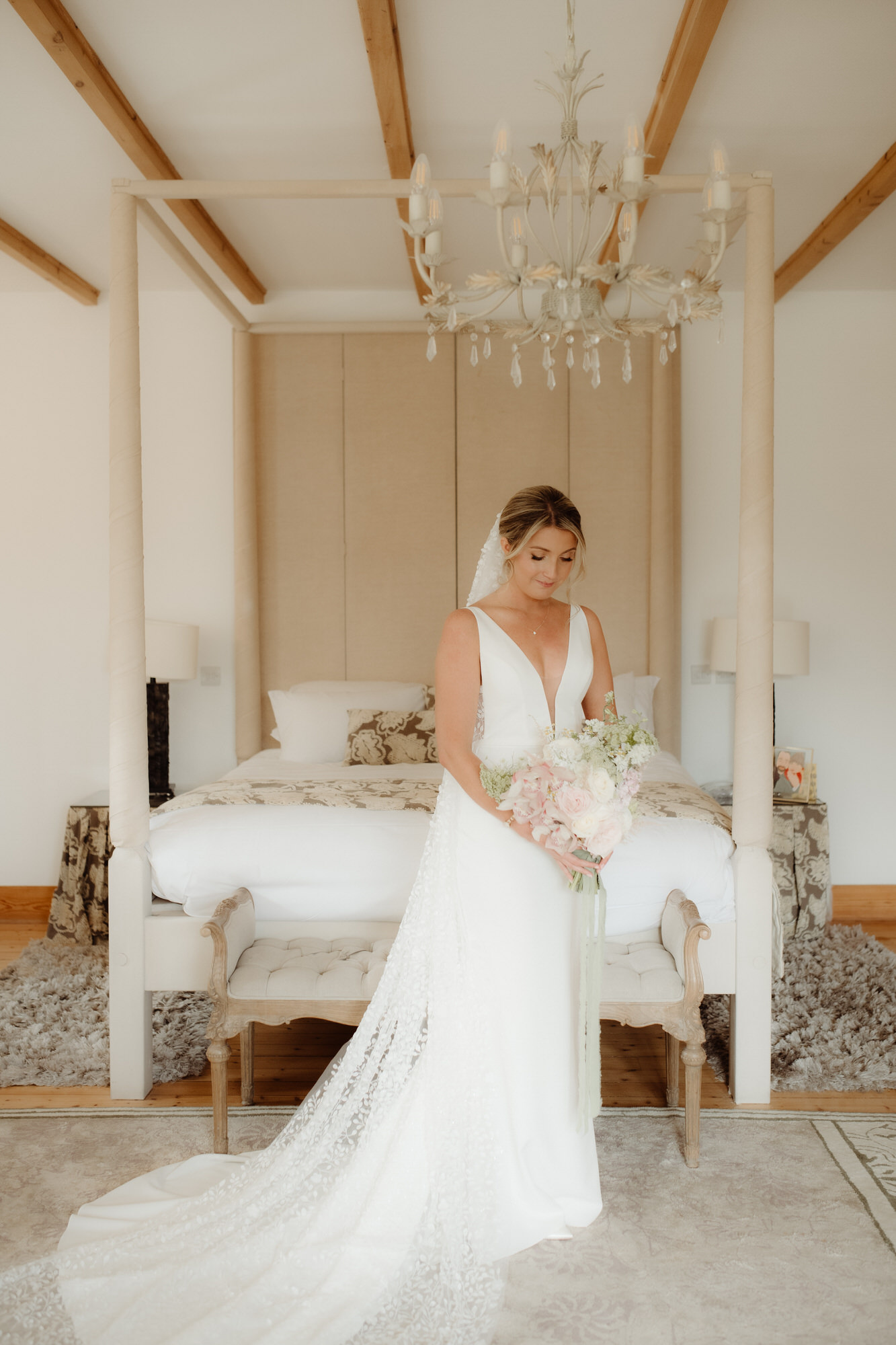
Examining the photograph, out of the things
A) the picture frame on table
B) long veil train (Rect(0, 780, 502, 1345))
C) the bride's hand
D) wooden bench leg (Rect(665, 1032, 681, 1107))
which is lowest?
wooden bench leg (Rect(665, 1032, 681, 1107))

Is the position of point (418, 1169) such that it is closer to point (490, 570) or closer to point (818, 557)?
point (490, 570)

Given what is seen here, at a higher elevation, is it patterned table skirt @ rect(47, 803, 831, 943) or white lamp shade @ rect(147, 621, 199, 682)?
white lamp shade @ rect(147, 621, 199, 682)

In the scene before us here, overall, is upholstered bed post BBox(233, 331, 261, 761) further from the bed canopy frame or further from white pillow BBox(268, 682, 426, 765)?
the bed canopy frame

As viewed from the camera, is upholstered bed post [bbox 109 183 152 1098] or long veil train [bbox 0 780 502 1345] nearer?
long veil train [bbox 0 780 502 1345]

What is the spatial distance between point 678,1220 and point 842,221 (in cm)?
→ 393

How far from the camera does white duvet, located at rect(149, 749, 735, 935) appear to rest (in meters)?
2.89

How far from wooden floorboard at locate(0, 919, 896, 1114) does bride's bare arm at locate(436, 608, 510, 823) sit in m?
1.41

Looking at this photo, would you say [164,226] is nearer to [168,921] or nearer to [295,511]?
[295,511]

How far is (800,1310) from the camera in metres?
1.96

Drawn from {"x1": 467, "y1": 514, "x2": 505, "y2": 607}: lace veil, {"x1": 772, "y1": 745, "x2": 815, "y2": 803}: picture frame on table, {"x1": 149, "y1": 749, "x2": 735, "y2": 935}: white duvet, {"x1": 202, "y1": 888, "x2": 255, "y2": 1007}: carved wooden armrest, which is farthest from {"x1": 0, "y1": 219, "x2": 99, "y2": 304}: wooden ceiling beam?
{"x1": 772, "y1": 745, "x2": 815, "y2": 803}: picture frame on table

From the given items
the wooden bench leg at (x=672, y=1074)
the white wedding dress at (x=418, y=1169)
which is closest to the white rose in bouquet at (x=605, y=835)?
the white wedding dress at (x=418, y=1169)

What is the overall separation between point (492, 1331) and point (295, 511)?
4.03 metres

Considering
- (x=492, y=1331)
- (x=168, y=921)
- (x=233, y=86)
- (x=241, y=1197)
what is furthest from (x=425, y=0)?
(x=492, y=1331)

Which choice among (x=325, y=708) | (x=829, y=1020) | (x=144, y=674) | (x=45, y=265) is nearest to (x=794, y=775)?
(x=829, y=1020)
